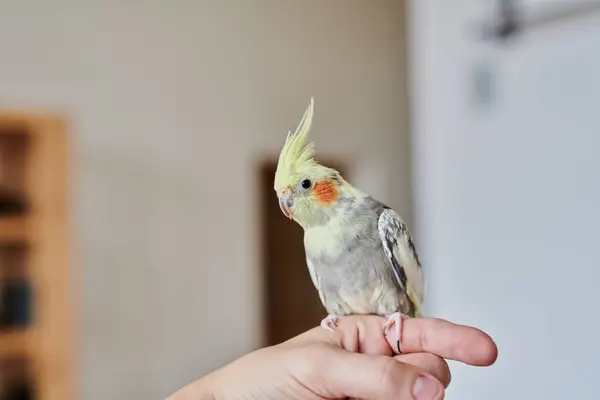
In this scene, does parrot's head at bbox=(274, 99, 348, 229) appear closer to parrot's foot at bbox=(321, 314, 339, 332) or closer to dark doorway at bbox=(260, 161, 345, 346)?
parrot's foot at bbox=(321, 314, 339, 332)

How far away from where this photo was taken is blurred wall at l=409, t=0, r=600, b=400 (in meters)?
1.26

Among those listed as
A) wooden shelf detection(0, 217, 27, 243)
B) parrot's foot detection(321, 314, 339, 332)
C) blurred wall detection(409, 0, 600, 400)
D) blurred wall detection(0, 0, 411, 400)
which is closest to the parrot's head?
parrot's foot detection(321, 314, 339, 332)

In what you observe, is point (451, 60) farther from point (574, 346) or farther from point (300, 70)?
point (300, 70)

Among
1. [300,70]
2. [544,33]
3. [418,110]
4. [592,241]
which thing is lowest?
[592,241]

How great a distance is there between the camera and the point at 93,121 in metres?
2.28

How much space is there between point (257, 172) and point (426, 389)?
192cm

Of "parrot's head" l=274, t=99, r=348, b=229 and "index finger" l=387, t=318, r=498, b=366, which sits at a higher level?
"parrot's head" l=274, t=99, r=348, b=229

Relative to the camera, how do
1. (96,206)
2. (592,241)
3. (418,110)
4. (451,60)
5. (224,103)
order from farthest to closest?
(224,103) < (96,206) < (418,110) < (451,60) < (592,241)

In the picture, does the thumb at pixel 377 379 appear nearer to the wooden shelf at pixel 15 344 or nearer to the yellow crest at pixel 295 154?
the yellow crest at pixel 295 154

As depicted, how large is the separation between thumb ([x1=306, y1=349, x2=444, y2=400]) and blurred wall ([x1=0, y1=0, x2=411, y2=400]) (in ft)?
5.78

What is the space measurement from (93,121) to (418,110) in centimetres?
118

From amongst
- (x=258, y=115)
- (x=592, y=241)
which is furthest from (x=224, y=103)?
(x=592, y=241)

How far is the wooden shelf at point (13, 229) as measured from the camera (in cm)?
189

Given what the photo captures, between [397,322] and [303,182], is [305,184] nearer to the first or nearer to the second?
[303,182]
